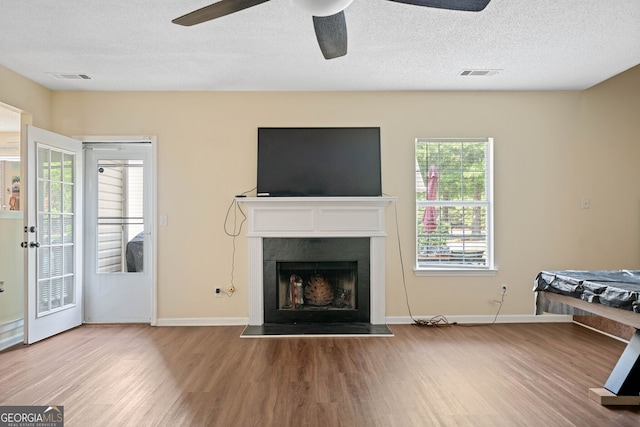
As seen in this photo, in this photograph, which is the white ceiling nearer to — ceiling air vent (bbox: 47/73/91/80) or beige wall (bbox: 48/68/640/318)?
ceiling air vent (bbox: 47/73/91/80)

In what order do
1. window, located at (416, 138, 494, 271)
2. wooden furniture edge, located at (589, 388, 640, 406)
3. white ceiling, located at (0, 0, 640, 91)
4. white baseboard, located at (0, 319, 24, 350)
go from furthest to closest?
window, located at (416, 138, 494, 271) → white baseboard, located at (0, 319, 24, 350) → white ceiling, located at (0, 0, 640, 91) → wooden furniture edge, located at (589, 388, 640, 406)

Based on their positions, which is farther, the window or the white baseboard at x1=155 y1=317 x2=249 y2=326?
the window

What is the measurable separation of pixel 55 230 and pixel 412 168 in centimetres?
378

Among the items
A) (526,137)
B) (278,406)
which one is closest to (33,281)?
(278,406)

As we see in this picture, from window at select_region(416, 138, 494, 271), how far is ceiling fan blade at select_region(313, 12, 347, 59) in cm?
229

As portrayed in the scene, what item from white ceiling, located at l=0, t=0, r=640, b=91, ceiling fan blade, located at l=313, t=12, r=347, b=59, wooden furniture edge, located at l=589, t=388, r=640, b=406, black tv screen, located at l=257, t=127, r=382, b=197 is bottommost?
wooden furniture edge, located at l=589, t=388, r=640, b=406

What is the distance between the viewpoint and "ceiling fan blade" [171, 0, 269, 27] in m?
1.97

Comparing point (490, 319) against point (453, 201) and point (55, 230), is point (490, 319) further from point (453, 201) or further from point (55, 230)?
point (55, 230)

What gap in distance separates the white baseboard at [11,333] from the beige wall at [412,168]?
1.30 meters

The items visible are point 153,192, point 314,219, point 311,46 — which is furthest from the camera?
point 153,192

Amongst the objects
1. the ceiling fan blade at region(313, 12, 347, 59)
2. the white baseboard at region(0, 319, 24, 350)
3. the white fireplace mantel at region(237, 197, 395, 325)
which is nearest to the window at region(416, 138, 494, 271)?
the white fireplace mantel at region(237, 197, 395, 325)

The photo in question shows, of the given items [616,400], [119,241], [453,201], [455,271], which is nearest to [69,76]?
[119,241]

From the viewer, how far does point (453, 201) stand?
4633mm

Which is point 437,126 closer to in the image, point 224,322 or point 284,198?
point 284,198
